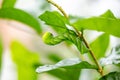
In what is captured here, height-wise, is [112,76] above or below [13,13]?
below

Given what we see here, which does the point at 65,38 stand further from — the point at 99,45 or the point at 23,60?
the point at 23,60

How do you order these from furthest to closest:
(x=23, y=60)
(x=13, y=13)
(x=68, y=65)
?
(x=23, y=60) → (x=13, y=13) → (x=68, y=65)

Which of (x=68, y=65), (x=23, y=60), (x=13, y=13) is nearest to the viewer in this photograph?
(x=68, y=65)

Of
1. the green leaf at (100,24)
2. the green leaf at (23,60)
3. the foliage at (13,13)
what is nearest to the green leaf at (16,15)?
the foliage at (13,13)

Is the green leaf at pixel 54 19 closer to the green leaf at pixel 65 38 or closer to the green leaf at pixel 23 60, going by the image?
the green leaf at pixel 65 38

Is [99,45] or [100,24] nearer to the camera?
[100,24]

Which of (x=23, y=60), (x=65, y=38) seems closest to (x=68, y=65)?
(x=65, y=38)
